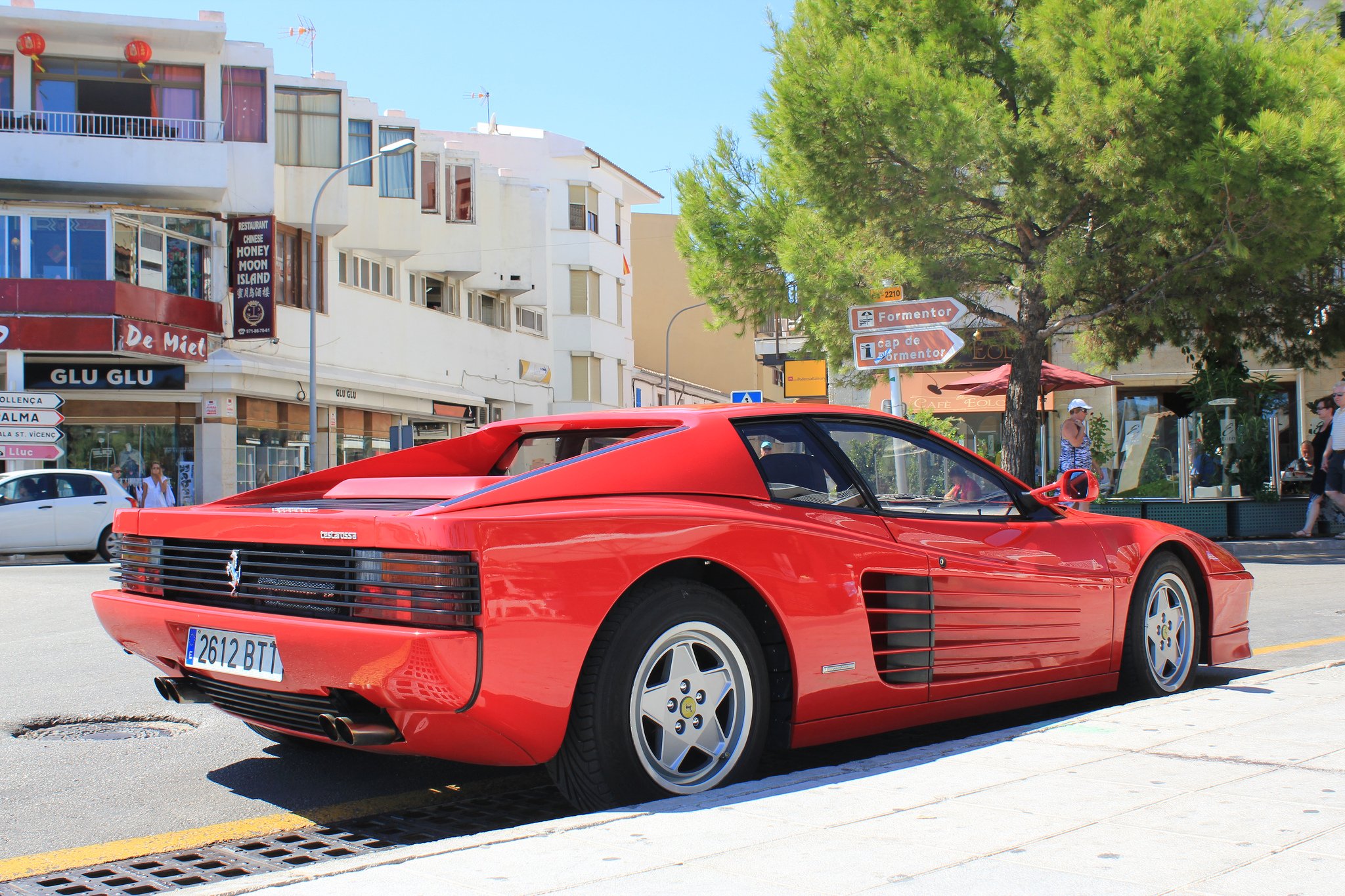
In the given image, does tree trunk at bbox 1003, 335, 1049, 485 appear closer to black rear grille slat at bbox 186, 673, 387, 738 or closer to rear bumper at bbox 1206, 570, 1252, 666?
rear bumper at bbox 1206, 570, 1252, 666

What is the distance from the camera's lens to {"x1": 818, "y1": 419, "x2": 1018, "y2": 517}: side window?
4590mm

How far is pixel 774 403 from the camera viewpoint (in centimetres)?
474

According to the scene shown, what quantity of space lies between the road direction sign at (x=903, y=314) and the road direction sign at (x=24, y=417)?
15.6 metres

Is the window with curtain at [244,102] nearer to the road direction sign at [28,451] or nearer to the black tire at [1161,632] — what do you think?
the road direction sign at [28,451]

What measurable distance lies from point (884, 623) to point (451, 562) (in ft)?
5.41

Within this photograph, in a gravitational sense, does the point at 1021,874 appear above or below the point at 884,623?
below

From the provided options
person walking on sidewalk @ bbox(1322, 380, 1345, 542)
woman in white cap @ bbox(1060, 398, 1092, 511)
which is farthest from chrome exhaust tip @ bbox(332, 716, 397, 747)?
person walking on sidewalk @ bbox(1322, 380, 1345, 542)

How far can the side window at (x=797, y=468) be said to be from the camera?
4223 mm

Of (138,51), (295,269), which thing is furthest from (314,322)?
(138,51)

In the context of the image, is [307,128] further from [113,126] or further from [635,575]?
[635,575]

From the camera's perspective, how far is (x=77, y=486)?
63.9ft

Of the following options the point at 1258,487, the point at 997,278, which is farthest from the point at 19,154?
the point at 1258,487

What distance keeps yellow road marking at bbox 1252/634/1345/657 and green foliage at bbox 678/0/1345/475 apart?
9.87 metres

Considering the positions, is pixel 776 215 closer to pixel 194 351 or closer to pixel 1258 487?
pixel 1258 487
